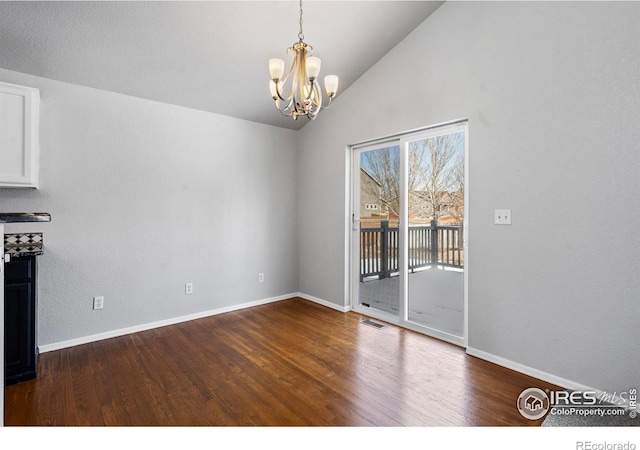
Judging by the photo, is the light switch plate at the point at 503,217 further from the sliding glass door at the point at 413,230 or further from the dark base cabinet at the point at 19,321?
the dark base cabinet at the point at 19,321

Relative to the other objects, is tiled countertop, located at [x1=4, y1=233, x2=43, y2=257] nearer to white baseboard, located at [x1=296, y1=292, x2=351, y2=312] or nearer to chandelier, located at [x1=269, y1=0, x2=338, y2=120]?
chandelier, located at [x1=269, y1=0, x2=338, y2=120]

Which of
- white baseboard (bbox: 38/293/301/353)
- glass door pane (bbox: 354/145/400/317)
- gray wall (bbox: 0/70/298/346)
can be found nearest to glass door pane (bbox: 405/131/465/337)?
glass door pane (bbox: 354/145/400/317)

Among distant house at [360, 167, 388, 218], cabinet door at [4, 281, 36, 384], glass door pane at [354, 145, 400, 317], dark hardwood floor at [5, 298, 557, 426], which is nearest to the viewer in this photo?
dark hardwood floor at [5, 298, 557, 426]

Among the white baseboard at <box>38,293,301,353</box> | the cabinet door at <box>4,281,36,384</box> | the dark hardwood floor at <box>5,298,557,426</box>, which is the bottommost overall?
the dark hardwood floor at <box>5,298,557,426</box>

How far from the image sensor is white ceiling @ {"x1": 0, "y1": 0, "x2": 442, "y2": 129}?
2.38m

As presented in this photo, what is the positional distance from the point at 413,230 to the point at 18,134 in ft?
11.7

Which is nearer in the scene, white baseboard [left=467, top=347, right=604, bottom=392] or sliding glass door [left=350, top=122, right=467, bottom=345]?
white baseboard [left=467, top=347, right=604, bottom=392]

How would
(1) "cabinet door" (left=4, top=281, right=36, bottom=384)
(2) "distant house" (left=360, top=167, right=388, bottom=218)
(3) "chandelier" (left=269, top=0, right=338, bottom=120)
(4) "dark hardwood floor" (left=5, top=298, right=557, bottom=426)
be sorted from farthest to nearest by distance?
(2) "distant house" (left=360, top=167, right=388, bottom=218) < (1) "cabinet door" (left=4, top=281, right=36, bottom=384) < (3) "chandelier" (left=269, top=0, right=338, bottom=120) < (4) "dark hardwood floor" (left=5, top=298, right=557, bottom=426)

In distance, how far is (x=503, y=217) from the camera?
255 cm

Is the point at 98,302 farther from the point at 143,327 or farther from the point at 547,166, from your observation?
the point at 547,166

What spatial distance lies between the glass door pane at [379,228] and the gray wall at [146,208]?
1.20 m

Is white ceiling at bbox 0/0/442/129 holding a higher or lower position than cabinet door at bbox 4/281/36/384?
higher

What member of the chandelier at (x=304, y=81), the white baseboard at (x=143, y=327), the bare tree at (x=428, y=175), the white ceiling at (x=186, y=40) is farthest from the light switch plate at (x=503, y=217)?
the white baseboard at (x=143, y=327)

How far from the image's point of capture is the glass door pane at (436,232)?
299cm
